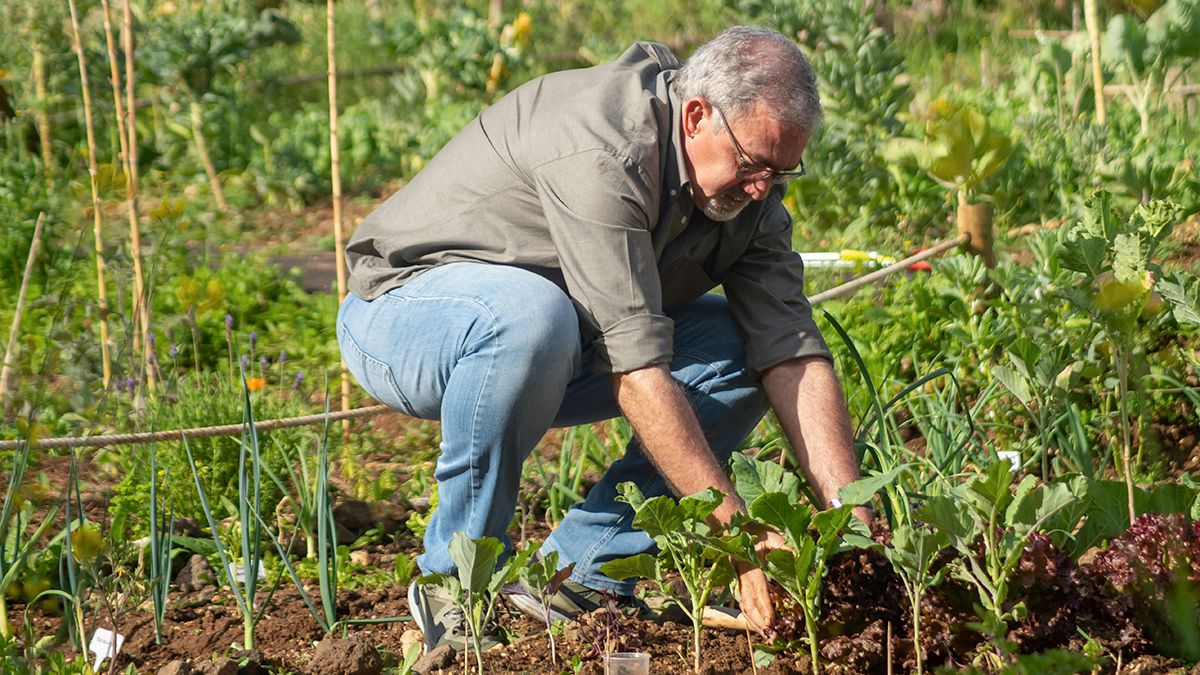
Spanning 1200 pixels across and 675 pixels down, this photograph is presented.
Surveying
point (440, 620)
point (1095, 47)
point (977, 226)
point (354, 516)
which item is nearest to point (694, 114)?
point (440, 620)

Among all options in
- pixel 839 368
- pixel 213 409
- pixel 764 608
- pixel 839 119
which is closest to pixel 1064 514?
pixel 764 608

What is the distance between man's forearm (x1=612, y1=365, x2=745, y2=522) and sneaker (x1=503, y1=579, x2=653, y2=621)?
0.34 metres

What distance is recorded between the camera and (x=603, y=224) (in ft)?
7.53

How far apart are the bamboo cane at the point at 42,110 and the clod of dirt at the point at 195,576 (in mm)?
3854

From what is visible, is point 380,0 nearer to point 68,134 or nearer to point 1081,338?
point 68,134

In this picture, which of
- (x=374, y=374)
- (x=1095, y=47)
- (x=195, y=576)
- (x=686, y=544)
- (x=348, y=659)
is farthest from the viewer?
(x=1095, y=47)

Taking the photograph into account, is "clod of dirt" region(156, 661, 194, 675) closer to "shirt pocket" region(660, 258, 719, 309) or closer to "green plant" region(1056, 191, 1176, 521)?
"shirt pocket" region(660, 258, 719, 309)

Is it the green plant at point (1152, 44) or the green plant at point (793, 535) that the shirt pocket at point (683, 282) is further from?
the green plant at point (1152, 44)

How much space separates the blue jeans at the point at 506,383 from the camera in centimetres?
237

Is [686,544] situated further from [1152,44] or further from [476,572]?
[1152,44]

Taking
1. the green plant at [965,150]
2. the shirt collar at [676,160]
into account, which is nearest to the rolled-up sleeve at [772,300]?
the shirt collar at [676,160]

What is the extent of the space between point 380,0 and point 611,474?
9.79m

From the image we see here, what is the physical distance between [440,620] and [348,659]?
262 millimetres

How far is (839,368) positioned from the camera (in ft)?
11.9
